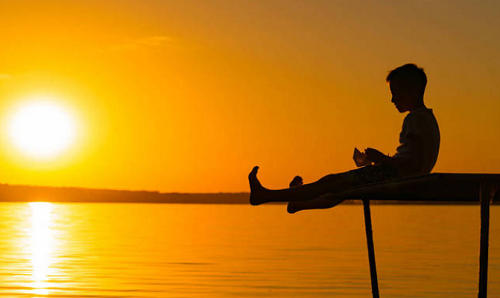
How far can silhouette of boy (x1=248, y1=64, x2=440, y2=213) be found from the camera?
8750 mm

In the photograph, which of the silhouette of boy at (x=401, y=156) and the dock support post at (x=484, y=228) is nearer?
the dock support post at (x=484, y=228)

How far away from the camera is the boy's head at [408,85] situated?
29.7 ft

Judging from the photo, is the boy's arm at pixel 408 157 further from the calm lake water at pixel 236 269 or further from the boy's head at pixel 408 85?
the calm lake water at pixel 236 269

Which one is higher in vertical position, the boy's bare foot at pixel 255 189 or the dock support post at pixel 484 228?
the boy's bare foot at pixel 255 189

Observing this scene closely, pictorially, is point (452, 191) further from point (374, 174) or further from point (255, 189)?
point (255, 189)

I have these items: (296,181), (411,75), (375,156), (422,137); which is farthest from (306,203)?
(411,75)

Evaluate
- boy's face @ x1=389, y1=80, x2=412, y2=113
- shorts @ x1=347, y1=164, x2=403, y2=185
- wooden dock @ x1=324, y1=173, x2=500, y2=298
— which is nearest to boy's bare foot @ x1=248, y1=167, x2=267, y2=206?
shorts @ x1=347, y1=164, x2=403, y2=185

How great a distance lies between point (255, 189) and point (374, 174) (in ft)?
4.14

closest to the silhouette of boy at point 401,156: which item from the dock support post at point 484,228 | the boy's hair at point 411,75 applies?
the boy's hair at point 411,75

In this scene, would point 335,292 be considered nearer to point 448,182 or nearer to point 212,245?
point 448,182

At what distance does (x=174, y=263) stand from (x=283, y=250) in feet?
29.7

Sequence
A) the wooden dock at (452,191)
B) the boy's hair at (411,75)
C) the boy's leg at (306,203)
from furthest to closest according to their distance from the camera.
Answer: the boy's leg at (306,203) → the boy's hair at (411,75) → the wooden dock at (452,191)

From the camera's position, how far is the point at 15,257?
3519 centimetres

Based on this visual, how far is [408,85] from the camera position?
9.09 metres
